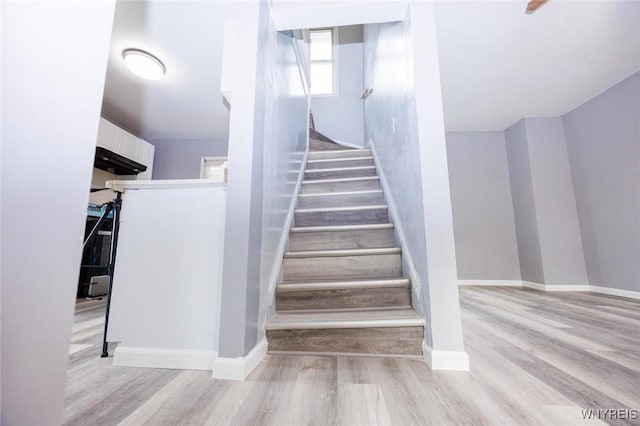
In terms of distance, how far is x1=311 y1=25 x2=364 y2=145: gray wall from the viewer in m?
4.61

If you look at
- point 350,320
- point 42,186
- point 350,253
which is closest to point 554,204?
point 350,253

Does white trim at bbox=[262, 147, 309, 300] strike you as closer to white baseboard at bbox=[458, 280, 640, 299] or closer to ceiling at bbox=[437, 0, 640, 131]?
ceiling at bbox=[437, 0, 640, 131]

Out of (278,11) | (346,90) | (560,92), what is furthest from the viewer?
(346,90)

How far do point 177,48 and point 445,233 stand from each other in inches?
118

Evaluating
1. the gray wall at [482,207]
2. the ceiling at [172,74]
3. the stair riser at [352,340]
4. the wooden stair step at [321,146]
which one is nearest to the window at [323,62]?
the wooden stair step at [321,146]

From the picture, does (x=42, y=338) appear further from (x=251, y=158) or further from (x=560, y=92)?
(x=560, y=92)

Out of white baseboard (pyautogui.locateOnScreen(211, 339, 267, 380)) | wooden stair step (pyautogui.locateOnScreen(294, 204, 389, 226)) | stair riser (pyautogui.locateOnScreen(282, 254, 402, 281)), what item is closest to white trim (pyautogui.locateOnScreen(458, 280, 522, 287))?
wooden stair step (pyautogui.locateOnScreen(294, 204, 389, 226))

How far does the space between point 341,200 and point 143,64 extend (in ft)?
8.22

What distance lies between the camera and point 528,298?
2.77 m

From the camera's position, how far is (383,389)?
96 cm

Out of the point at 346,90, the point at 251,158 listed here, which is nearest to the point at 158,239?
the point at 251,158

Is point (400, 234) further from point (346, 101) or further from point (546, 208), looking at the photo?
point (346, 101)

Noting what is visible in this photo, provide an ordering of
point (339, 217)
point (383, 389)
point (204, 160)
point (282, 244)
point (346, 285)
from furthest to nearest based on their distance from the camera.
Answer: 1. point (204, 160)
2. point (339, 217)
3. point (282, 244)
4. point (346, 285)
5. point (383, 389)

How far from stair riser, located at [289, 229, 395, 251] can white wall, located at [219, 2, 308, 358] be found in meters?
0.32
